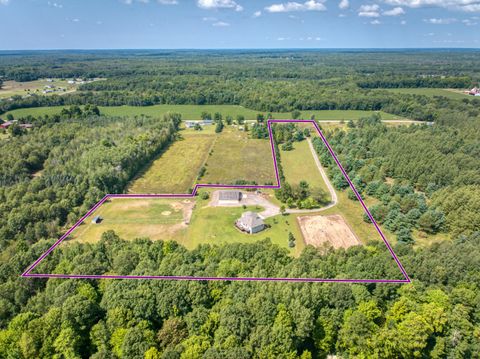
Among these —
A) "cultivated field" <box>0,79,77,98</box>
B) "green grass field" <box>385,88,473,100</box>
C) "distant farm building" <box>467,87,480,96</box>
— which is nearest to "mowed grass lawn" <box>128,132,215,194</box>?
"cultivated field" <box>0,79,77,98</box>

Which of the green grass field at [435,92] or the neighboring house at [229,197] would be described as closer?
the neighboring house at [229,197]

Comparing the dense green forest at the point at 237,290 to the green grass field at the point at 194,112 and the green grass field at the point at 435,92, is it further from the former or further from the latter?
the green grass field at the point at 435,92

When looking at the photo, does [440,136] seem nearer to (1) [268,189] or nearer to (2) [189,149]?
(1) [268,189]

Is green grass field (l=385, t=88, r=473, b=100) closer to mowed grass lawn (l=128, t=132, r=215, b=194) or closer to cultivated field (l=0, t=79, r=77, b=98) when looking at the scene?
mowed grass lawn (l=128, t=132, r=215, b=194)

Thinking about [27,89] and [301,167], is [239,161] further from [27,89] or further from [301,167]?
[27,89]

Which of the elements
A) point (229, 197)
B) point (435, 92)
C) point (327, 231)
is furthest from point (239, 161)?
point (435, 92)

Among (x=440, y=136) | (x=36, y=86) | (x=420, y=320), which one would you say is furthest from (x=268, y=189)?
(x=36, y=86)

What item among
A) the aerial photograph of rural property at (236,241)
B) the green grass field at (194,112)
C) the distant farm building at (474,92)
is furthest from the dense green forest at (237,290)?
the distant farm building at (474,92)
